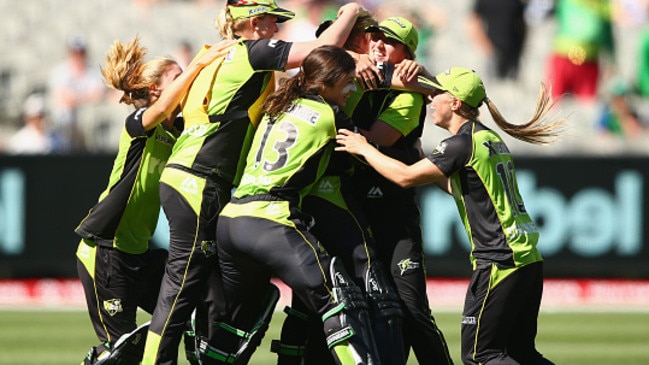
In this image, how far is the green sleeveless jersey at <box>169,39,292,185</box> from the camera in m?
7.51

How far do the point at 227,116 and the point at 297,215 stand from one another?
0.85m

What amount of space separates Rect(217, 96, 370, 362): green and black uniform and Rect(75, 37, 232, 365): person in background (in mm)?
947

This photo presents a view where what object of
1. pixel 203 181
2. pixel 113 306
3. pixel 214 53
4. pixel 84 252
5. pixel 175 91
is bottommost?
pixel 113 306

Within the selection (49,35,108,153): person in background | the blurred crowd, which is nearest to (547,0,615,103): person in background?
the blurred crowd

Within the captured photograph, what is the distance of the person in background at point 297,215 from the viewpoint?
6891 millimetres

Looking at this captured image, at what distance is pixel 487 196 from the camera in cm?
724

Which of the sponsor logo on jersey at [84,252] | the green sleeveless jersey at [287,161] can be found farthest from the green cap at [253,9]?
the sponsor logo on jersey at [84,252]

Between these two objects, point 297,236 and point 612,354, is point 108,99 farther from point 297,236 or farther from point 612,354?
point 297,236

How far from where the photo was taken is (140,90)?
8.06 meters

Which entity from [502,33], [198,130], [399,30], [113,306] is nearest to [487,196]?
[399,30]

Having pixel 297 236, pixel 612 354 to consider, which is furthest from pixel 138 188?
pixel 612 354

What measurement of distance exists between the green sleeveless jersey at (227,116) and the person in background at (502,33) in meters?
9.40

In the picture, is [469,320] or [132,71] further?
[132,71]

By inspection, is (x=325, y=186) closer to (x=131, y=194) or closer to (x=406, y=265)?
(x=406, y=265)
